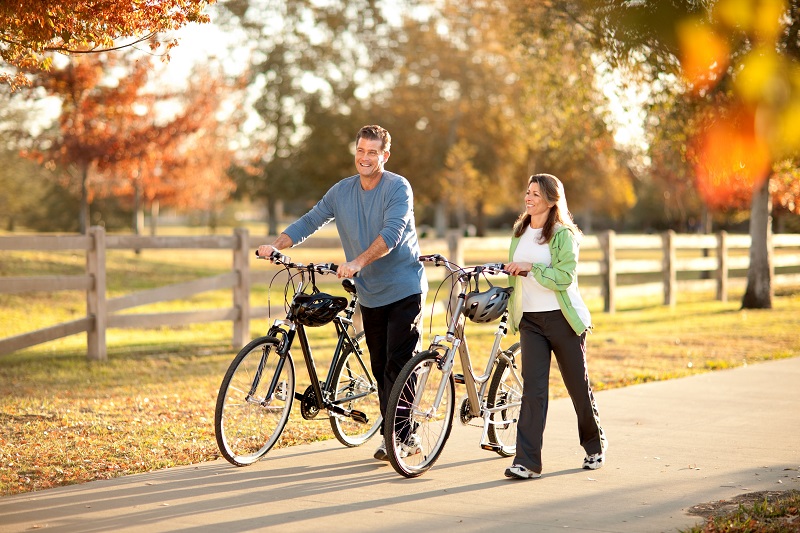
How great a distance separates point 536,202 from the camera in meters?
6.61

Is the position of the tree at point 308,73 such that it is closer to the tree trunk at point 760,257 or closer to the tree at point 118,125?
the tree at point 118,125

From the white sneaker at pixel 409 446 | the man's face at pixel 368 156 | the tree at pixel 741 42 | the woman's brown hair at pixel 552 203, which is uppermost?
the tree at pixel 741 42

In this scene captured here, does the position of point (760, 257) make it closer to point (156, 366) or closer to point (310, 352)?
point (156, 366)

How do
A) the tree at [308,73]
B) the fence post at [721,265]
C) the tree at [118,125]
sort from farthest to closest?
the tree at [308,73], the tree at [118,125], the fence post at [721,265]

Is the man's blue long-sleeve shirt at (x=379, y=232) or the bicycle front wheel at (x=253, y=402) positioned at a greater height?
the man's blue long-sleeve shirt at (x=379, y=232)

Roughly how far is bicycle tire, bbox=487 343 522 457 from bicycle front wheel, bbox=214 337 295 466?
131 centimetres

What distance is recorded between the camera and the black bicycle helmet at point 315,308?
675cm

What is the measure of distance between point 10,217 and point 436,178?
23.6m

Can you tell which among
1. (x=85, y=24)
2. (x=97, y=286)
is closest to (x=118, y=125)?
(x=97, y=286)

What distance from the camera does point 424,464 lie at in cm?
666

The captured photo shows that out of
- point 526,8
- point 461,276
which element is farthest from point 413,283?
point 526,8

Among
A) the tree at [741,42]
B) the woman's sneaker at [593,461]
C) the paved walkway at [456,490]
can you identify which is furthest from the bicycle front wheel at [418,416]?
the tree at [741,42]

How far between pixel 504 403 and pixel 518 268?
1.08m

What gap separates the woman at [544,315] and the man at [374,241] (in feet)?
2.11
